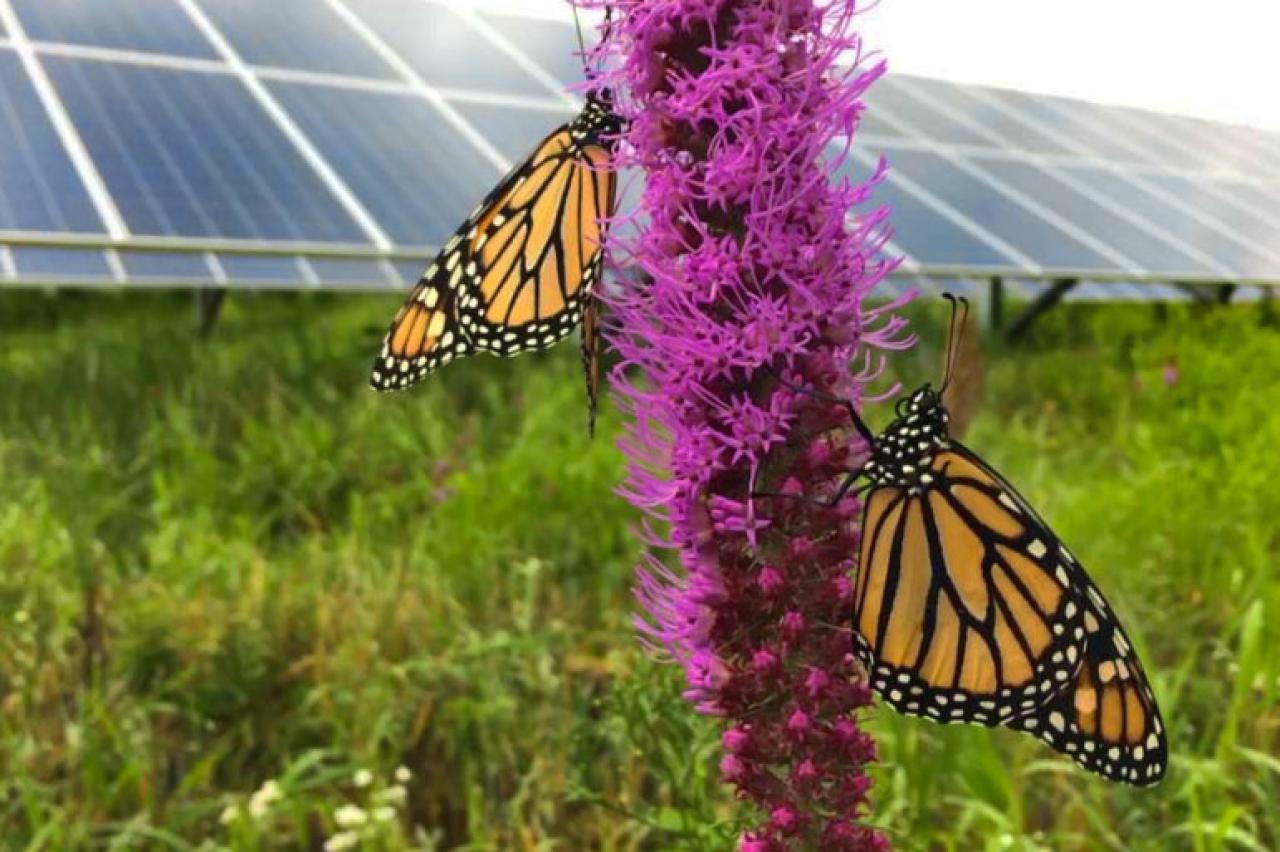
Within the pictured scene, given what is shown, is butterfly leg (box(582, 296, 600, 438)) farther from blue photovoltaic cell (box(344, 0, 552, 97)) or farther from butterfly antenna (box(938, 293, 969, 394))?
blue photovoltaic cell (box(344, 0, 552, 97))

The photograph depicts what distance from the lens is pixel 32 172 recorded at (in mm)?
5285

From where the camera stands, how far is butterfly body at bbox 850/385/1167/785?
1.55m

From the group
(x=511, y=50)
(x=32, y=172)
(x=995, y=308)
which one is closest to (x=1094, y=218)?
(x=995, y=308)

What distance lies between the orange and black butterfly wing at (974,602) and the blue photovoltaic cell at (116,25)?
22.2 ft

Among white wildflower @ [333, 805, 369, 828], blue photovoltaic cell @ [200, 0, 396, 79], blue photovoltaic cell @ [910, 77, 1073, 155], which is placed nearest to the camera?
white wildflower @ [333, 805, 369, 828]

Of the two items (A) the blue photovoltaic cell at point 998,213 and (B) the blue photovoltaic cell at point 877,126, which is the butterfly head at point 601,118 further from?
(B) the blue photovoltaic cell at point 877,126

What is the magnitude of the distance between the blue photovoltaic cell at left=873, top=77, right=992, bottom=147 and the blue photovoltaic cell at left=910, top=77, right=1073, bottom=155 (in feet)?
1.09

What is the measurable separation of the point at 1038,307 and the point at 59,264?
7.86 m

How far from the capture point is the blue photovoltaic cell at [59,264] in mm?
6379

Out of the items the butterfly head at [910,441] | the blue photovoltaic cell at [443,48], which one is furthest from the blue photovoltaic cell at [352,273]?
the butterfly head at [910,441]

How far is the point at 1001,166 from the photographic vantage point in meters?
9.29

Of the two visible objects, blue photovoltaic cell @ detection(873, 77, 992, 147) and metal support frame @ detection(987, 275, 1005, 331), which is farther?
metal support frame @ detection(987, 275, 1005, 331)

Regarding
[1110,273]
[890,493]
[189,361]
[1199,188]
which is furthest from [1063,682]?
[1199,188]

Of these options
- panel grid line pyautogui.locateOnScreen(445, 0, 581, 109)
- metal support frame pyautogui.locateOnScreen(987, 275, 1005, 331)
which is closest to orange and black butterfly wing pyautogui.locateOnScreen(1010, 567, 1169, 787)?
panel grid line pyautogui.locateOnScreen(445, 0, 581, 109)
